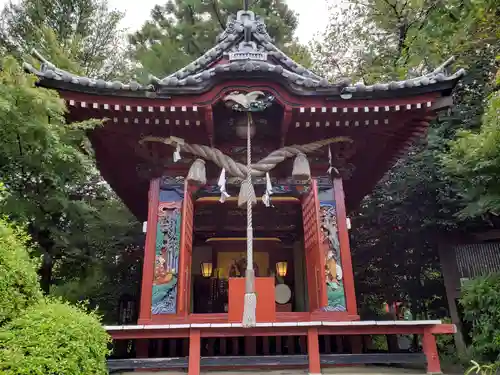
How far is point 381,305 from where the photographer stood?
14.1 m

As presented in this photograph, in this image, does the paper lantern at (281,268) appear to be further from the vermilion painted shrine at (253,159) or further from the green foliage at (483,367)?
the green foliage at (483,367)

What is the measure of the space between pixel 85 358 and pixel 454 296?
8182mm

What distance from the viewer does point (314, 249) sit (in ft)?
23.7

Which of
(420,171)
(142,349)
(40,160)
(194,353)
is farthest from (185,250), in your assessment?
(420,171)

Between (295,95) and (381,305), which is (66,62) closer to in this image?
(295,95)

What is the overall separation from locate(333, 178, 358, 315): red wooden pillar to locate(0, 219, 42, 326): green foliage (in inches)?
185

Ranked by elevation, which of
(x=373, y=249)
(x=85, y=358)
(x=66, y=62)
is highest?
(x=66, y=62)

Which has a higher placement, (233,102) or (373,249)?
(233,102)

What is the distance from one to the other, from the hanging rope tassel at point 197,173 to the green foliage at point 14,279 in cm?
348

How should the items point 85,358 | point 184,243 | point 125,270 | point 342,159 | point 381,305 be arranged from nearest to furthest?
1. point 85,358
2. point 184,243
3. point 342,159
4. point 125,270
5. point 381,305

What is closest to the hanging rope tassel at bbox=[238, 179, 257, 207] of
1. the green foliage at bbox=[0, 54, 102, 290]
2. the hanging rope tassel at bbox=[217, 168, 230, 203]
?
the hanging rope tassel at bbox=[217, 168, 230, 203]

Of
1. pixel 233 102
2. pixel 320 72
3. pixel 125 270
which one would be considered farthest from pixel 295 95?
pixel 320 72

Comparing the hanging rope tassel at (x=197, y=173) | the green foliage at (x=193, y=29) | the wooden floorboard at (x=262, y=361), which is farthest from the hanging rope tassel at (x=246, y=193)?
the green foliage at (x=193, y=29)

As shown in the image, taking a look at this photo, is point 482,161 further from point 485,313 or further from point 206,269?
point 206,269
